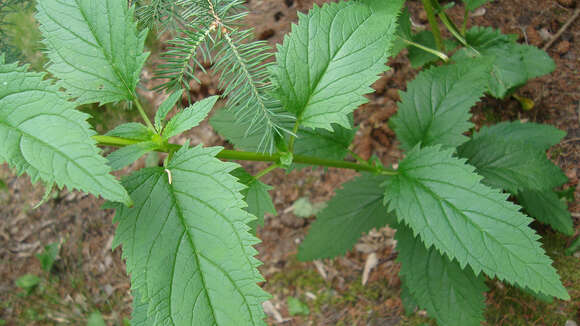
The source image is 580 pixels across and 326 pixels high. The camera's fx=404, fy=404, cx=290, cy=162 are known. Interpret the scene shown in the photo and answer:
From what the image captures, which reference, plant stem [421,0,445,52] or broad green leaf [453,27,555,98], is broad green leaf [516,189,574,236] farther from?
plant stem [421,0,445,52]

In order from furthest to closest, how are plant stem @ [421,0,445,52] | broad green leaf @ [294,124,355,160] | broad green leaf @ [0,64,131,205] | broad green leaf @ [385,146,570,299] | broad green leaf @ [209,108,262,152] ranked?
plant stem @ [421,0,445,52], broad green leaf @ [294,124,355,160], broad green leaf @ [209,108,262,152], broad green leaf @ [385,146,570,299], broad green leaf @ [0,64,131,205]

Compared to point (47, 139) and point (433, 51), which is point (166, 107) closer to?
point (47, 139)

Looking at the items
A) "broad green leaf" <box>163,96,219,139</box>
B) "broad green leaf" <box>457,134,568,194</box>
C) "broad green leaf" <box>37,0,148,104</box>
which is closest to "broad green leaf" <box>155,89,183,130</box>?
"broad green leaf" <box>163,96,219,139</box>

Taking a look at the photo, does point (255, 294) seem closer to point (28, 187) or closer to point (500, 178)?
point (500, 178)

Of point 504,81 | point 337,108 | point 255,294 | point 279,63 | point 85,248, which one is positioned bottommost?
point 85,248

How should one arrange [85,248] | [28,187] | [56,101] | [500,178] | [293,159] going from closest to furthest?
[56,101] → [293,159] → [500,178] → [85,248] → [28,187]

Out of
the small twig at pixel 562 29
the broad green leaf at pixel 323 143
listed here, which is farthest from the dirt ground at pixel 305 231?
the broad green leaf at pixel 323 143

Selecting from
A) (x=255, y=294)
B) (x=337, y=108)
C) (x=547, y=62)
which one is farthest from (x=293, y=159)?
(x=547, y=62)

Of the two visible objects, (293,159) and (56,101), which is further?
(293,159)
